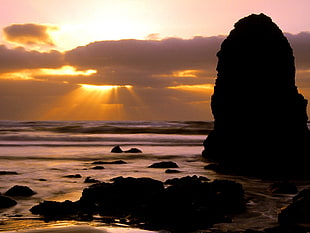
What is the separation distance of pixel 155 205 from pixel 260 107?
699 inches

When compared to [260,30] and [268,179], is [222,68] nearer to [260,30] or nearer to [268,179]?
[260,30]

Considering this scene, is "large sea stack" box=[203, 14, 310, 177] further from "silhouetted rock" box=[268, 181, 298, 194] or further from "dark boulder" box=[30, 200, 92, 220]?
"dark boulder" box=[30, 200, 92, 220]

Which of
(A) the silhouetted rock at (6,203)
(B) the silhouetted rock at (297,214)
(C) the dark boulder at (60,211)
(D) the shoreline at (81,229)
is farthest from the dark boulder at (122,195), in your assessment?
(B) the silhouetted rock at (297,214)

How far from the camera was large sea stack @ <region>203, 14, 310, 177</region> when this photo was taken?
→ 28.1m

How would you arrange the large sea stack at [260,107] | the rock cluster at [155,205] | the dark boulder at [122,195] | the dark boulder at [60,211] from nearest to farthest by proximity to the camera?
1. the rock cluster at [155,205]
2. the dark boulder at [60,211]
3. the dark boulder at [122,195]
4. the large sea stack at [260,107]

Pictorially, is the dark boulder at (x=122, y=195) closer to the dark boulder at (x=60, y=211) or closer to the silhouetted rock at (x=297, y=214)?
the dark boulder at (x=60, y=211)

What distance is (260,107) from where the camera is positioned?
1156 inches

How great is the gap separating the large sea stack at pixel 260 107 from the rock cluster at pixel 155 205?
450 inches

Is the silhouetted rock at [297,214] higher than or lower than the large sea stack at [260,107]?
lower

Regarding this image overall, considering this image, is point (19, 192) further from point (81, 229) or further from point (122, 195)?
point (81, 229)

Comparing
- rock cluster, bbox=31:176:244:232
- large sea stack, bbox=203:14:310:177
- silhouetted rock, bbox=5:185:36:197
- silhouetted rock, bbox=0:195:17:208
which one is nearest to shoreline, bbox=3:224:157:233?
rock cluster, bbox=31:176:244:232

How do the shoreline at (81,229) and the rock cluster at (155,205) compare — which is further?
the rock cluster at (155,205)

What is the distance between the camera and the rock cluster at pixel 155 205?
41.8 ft

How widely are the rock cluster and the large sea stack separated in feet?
37.5
